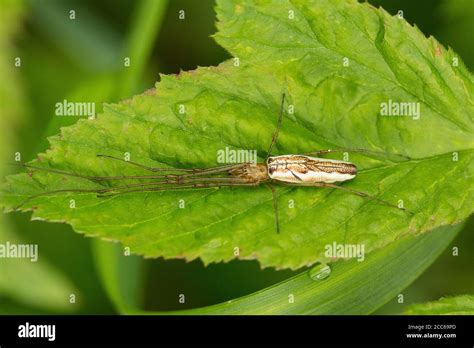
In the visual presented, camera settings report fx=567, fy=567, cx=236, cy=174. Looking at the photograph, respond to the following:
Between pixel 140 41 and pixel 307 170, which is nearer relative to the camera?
pixel 307 170

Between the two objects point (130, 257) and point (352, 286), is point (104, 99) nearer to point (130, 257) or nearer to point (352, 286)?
point (130, 257)

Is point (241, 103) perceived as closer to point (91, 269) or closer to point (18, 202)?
point (18, 202)

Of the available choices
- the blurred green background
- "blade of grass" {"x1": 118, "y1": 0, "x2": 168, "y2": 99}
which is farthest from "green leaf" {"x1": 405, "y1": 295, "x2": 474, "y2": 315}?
"blade of grass" {"x1": 118, "y1": 0, "x2": 168, "y2": 99}

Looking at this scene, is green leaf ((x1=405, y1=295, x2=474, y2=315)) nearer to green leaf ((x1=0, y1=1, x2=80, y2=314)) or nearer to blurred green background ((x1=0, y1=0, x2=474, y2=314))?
blurred green background ((x1=0, y1=0, x2=474, y2=314))

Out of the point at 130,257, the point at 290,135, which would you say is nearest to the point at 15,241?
the point at 130,257

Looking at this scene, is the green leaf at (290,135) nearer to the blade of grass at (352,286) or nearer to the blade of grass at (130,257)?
the blade of grass at (352,286)
